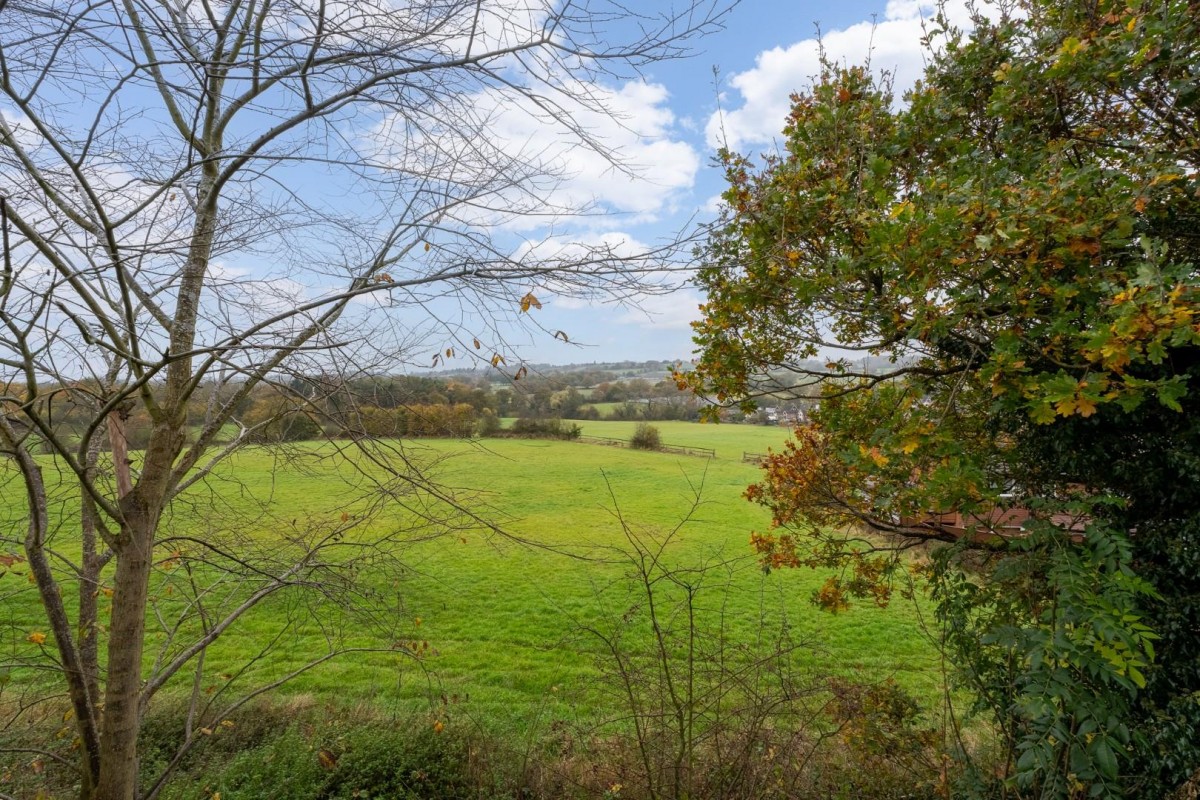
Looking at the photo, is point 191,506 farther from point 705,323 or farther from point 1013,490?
point 1013,490

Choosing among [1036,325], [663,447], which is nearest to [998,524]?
[1036,325]

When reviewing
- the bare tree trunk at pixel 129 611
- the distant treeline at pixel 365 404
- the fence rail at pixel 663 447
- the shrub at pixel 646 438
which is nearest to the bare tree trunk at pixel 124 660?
the bare tree trunk at pixel 129 611

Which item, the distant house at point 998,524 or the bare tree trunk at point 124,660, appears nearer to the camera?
the bare tree trunk at point 124,660

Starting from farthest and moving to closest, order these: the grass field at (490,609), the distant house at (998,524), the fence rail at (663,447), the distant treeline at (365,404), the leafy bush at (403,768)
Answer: the fence rail at (663,447), the leafy bush at (403,768), the grass field at (490,609), the distant house at (998,524), the distant treeline at (365,404)

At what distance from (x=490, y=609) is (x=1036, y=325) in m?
10.6

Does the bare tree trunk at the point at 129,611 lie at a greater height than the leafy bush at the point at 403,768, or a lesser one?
greater

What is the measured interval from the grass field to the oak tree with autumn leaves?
1314 mm

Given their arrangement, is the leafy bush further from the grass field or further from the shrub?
the shrub

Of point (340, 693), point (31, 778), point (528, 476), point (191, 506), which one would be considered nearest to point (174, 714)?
point (31, 778)

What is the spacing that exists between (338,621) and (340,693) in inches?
165

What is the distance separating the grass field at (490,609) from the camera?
3.43 m

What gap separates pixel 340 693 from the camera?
23.7 feet

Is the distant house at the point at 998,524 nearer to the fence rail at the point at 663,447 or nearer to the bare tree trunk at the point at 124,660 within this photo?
the bare tree trunk at the point at 124,660

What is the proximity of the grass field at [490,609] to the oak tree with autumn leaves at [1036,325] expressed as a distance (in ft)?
4.31
